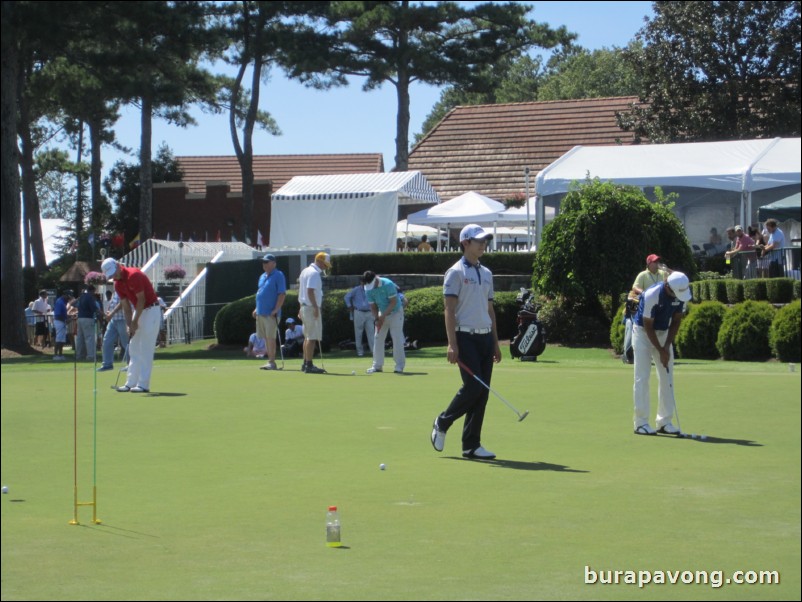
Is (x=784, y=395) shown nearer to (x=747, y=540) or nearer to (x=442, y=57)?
(x=747, y=540)

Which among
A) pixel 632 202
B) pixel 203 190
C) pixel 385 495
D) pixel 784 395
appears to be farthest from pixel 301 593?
pixel 203 190

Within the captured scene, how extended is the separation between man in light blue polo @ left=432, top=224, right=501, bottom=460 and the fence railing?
1388 centimetres

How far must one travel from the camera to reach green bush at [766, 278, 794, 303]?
23484 mm

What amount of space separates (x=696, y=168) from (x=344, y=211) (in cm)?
1294

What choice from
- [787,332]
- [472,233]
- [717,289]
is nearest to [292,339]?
[717,289]

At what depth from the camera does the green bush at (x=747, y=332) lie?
22797 millimetres

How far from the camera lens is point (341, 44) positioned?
1609 inches

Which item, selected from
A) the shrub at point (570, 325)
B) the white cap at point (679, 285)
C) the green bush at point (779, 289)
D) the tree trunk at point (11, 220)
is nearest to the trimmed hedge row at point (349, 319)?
the shrub at point (570, 325)

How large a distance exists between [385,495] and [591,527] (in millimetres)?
1883

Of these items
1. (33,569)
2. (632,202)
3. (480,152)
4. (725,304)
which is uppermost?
(480,152)

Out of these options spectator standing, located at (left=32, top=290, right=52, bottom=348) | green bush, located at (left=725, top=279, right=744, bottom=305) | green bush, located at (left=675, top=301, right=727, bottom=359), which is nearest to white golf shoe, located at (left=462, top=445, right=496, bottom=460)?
green bush, located at (left=675, top=301, right=727, bottom=359)

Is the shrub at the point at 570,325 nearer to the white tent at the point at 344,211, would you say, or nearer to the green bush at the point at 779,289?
the green bush at the point at 779,289

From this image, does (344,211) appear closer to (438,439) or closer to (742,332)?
(742,332)

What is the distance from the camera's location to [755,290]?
2398cm
